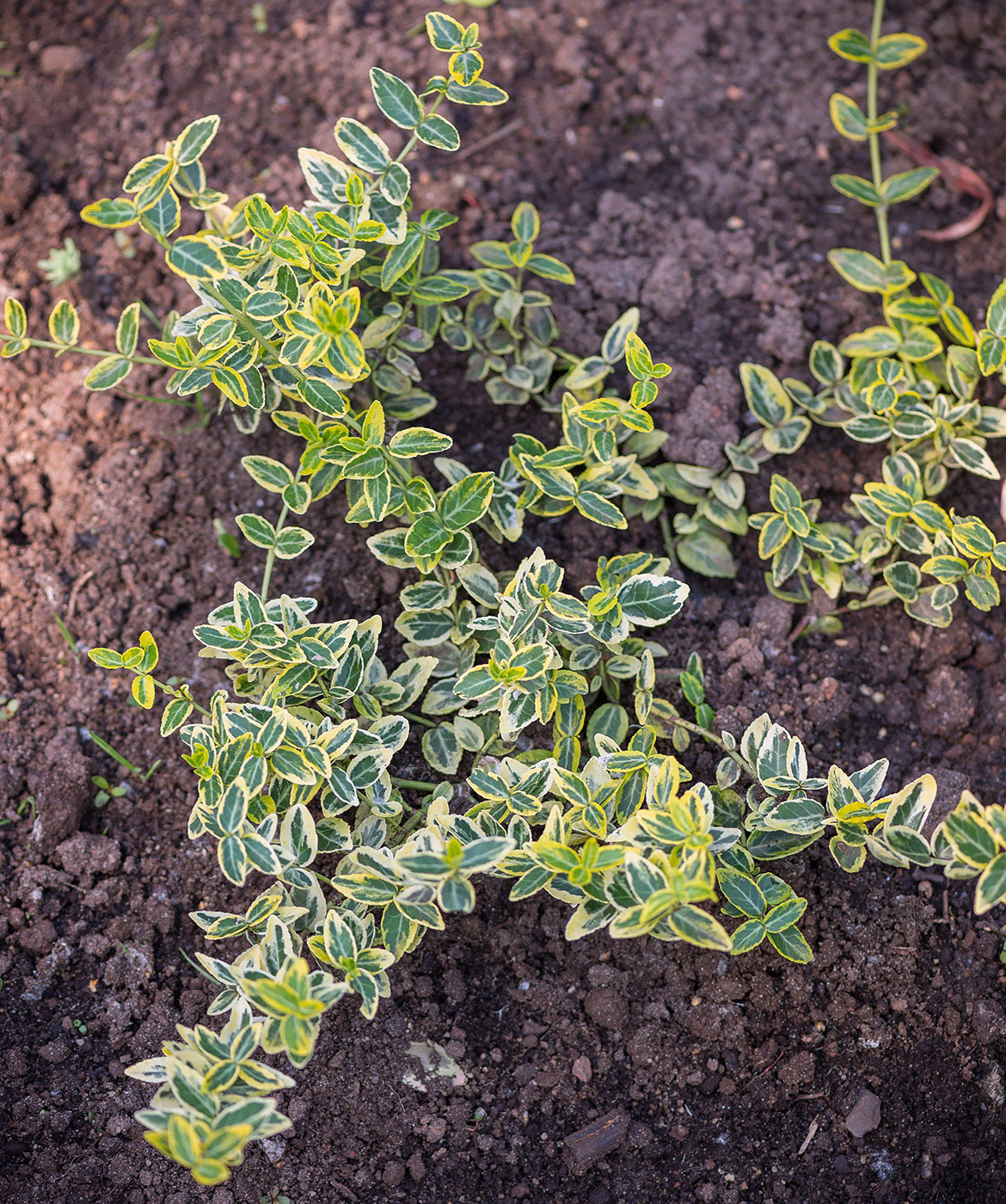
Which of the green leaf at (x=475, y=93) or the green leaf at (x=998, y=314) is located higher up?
Answer: the green leaf at (x=475, y=93)

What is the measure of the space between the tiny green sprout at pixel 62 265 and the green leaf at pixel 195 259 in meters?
0.92

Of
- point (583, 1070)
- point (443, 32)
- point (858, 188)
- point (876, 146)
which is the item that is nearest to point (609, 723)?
point (583, 1070)

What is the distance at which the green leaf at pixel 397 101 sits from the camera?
212 centimetres

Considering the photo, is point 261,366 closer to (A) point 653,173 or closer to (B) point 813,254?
(A) point 653,173

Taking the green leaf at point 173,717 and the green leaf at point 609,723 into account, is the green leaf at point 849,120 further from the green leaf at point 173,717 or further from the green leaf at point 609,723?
the green leaf at point 173,717

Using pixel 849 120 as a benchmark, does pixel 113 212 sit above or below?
above

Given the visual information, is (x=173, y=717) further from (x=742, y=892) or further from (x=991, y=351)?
(x=991, y=351)

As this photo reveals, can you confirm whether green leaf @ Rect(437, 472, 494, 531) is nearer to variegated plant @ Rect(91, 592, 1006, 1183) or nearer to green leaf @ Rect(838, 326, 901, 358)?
variegated plant @ Rect(91, 592, 1006, 1183)

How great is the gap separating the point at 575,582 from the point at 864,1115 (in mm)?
1301

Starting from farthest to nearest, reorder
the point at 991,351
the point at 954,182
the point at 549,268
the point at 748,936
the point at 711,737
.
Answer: the point at 954,182 → the point at 549,268 → the point at 991,351 → the point at 711,737 → the point at 748,936

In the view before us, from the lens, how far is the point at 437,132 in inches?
82.9

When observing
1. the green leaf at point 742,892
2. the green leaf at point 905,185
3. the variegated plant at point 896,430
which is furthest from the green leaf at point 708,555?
the green leaf at point 905,185

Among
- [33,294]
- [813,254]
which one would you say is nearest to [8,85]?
[33,294]

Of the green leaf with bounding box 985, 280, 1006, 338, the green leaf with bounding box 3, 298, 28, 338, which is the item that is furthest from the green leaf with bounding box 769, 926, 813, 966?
the green leaf with bounding box 3, 298, 28, 338
